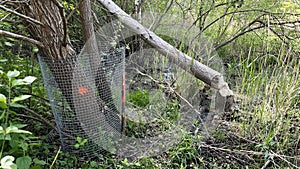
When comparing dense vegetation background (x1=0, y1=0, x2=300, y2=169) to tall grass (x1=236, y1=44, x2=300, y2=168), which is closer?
dense vegetation background (x1=0, y1=0, x2=300, y2=169)

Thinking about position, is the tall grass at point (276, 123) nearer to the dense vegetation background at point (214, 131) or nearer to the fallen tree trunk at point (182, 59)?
the dense vegetation background at point (214, 131)

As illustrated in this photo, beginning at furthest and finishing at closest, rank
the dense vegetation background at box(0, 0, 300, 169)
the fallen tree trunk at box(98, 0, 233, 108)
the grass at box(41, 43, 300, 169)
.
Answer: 1. the fallen tree trunk at box(98, 0, 233, 108)
2. the grass at box(41, 43, 300, 169)
3. the dense vegetation background at box(0, 0, 300, 169)

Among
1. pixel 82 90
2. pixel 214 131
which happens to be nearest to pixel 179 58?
pixel 214 131

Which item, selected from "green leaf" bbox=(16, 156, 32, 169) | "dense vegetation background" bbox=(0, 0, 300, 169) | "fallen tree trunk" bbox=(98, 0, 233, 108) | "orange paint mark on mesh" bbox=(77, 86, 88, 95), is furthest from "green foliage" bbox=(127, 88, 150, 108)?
"green leaf" bbox=(16, 156, 32, 169)

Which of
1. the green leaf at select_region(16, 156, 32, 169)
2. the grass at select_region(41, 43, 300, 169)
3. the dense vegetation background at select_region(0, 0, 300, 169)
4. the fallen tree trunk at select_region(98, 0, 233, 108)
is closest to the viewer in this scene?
the green leaf at select_region(16, 156, 32, 169)

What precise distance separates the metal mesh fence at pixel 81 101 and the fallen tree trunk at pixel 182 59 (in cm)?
71

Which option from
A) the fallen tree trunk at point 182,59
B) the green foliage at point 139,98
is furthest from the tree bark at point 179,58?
the green foliage at point 139,98

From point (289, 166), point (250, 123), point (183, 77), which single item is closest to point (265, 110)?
point (250, 123)

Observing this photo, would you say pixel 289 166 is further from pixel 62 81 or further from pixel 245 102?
pixel 62 81

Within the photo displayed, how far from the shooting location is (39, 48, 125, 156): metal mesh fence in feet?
5.32

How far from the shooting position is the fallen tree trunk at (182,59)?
2.27 metres

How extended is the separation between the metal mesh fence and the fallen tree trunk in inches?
27.9

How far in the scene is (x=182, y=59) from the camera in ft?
7.98

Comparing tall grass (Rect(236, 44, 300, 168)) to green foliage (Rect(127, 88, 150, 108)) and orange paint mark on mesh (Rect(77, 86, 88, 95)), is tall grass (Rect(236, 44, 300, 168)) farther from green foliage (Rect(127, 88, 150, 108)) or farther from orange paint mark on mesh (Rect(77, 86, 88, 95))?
orange paint mark on mesh (Rect(77, 86, 88, 95))
